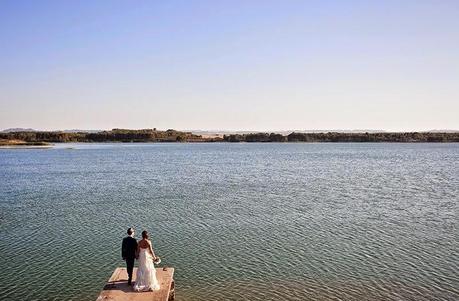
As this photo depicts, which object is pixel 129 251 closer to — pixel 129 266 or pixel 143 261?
pixel 129 266

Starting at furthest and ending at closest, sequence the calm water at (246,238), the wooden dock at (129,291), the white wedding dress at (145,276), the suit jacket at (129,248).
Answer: the calm water at (246,238) < the suit jacket at (129,248) < the white wedding dress at (145,276) < the wooden dock at (129,291)

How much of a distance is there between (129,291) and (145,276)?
766mm

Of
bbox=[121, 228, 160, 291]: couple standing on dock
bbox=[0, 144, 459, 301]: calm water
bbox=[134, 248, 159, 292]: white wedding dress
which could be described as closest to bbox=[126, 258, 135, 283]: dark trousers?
bbox=[121, 228, 160, 291]: couple standing on dock

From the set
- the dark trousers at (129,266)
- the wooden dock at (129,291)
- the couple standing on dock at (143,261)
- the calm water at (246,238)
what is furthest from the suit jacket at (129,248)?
the calm water at (246,238)

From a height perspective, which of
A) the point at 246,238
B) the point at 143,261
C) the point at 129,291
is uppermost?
the point at 143,261

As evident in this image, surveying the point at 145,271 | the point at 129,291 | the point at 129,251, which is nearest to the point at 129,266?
the point at 129,251

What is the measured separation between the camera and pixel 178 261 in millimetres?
23078

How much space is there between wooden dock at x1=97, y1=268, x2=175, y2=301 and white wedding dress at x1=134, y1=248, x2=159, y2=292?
0.21 metres

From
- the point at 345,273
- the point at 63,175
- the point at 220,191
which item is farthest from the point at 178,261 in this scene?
the point at 63,175

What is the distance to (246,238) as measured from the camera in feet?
90.4

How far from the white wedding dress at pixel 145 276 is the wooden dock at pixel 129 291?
0.70 feet

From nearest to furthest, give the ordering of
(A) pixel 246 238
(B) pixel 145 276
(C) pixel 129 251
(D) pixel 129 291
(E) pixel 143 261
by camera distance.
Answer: (D) pixel 129 291 < (B) pixel 145 276 < (E) pixel 143 261 < (C) pixel 129 251 < (A) pixel 246 238

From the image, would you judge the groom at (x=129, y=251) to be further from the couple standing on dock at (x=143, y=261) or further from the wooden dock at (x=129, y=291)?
the wooden dock at (x=129, y=291)

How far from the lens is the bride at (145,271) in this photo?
16453mm
